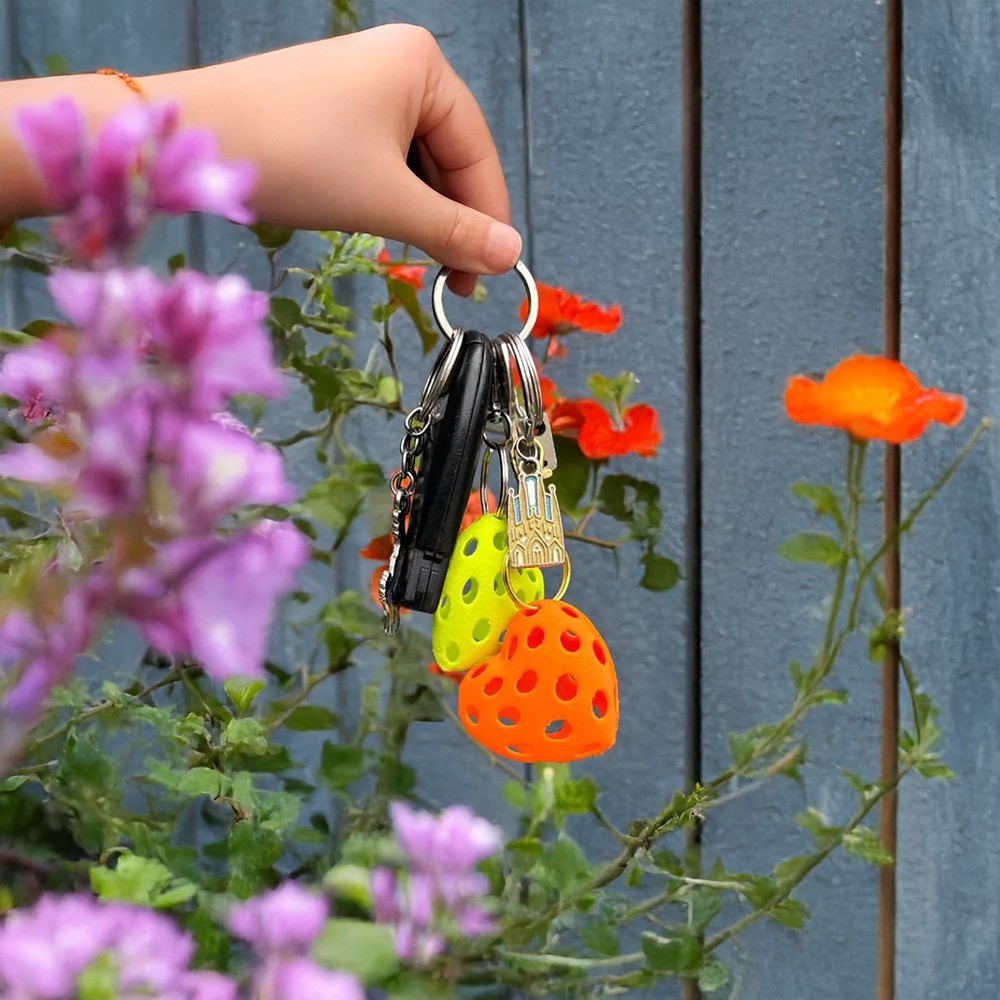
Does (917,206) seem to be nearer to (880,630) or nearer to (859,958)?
(880,630)

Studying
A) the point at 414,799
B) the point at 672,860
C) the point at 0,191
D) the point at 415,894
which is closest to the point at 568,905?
the point at 672,860

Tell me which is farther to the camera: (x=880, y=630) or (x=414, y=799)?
(x=414, y=799)

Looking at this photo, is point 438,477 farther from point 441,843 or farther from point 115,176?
point 115,176

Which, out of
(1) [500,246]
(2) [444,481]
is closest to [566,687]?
(2) [444,481]

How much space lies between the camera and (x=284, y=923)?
0.20 meters

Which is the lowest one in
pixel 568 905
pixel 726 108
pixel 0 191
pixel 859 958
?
pixel 859 958

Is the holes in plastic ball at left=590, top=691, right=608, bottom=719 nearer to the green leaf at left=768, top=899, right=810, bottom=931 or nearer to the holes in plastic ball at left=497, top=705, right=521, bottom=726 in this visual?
the holes in plastic ball at left=497, top=705, right=521, bottom=726

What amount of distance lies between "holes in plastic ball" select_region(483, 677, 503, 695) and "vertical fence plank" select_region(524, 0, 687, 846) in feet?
1.13

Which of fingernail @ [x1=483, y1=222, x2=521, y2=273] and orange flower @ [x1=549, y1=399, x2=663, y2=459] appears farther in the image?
orange flower @ [x1=549, y1=399, x2=663, y2=459]

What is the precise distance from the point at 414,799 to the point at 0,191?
54 centimetres

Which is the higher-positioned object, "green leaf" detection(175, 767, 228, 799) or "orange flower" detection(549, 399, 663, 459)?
"orange flower" detection(549, 399, 663, 459)

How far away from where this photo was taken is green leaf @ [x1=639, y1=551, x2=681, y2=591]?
2.40 feet

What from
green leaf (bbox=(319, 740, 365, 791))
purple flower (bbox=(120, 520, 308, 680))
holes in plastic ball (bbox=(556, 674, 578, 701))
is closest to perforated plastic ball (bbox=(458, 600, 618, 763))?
holes in plastic ball (bbox=(556, 674, 578, 701))

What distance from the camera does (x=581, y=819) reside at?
84cm
